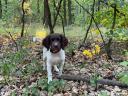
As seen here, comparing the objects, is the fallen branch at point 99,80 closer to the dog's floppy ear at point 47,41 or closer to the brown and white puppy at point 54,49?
the brown and white puppy at point 54,49

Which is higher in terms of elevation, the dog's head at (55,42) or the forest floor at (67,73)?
the dog's head at (55,42)

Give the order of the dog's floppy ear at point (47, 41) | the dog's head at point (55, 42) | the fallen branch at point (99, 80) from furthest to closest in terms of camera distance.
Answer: the dog's floppy ear at point (47, 41), the dog's head at point (55, 42), the fallen branch at point (99, 80)

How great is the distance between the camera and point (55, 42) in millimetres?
8156

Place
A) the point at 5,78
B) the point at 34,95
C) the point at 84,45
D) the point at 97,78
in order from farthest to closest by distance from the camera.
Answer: the point at 84,45 < the point at 5,78 < the point at 97,78 < the point at 34,95

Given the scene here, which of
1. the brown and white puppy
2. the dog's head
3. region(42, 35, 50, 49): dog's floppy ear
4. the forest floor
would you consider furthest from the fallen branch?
region(42, 35, 50, 49): dog's floppy ear

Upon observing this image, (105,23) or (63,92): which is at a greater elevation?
(105,23)

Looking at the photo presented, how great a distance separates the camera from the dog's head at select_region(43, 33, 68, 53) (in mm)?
8109

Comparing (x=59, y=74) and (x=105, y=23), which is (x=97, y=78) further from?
(x=105, y=23)

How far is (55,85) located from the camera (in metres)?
7.61

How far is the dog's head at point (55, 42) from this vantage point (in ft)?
26.6

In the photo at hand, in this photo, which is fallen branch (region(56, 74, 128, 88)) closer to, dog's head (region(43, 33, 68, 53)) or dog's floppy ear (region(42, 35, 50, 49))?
dog's head (region(43, 33, 68, 53))

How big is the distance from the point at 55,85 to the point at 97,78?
2.97 ft

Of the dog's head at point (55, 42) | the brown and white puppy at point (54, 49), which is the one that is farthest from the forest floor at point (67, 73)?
A: the dog's head at point (55, 42)

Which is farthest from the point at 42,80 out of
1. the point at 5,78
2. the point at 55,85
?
the point at 5,78
